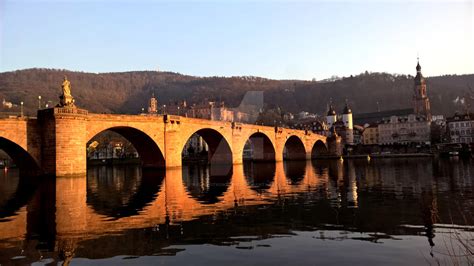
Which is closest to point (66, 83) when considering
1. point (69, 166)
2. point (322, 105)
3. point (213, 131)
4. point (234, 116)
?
point (69, 166)

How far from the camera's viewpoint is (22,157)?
39406 millimetres

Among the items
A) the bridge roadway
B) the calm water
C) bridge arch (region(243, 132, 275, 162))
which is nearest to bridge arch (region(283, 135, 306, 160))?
bridge arch (region(243, 132, 275, 162))

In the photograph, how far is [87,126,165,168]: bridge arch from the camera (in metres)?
48.7

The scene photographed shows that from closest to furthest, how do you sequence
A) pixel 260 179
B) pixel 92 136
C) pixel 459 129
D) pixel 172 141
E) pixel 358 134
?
pixel 260 179
pixel 92 136
pixel 172 141
pixel 459 129
pixel 358 134

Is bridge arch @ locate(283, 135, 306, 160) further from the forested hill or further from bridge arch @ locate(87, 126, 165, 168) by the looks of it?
bridge arch @ locate(87, 126, 165, 168)

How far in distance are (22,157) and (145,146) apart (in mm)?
15669

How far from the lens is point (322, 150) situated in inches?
4547

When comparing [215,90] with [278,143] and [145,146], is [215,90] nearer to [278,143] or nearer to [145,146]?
[278,143]

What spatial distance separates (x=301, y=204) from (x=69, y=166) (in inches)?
1043

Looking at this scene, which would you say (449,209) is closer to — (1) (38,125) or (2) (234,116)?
(1) (38,125)

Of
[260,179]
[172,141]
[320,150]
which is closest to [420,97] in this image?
[320,150]

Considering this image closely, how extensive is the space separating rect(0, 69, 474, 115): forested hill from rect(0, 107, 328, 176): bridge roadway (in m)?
26.6

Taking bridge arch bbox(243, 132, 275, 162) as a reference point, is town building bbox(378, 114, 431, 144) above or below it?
above

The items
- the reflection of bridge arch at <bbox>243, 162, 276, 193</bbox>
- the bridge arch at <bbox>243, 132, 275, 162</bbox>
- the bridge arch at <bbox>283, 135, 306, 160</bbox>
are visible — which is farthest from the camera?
the bridge arch at <bbox>283, 135, 306, 160</bbox>
